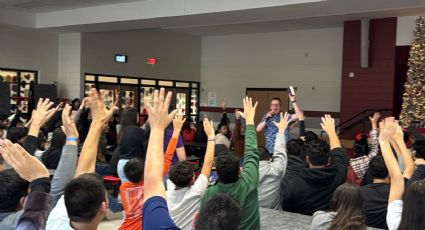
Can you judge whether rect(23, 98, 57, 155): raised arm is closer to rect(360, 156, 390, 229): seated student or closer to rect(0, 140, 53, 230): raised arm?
rect(0, 140, 53, 230): raised arm

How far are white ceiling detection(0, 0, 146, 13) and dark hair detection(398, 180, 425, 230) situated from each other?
9.54 metres

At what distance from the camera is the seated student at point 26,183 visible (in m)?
2.16

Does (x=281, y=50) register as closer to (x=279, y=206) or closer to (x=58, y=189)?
(x=279, y=206)

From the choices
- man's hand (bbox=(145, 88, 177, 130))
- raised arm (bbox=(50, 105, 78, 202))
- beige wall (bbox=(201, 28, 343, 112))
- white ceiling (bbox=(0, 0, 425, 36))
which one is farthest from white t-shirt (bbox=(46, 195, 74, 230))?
beige wall (bbox=(201, 28, 343, 112))

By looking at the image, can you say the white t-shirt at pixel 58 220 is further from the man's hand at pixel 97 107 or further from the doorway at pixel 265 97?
the doorway at pixel 265 97

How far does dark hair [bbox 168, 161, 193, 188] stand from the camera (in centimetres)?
314

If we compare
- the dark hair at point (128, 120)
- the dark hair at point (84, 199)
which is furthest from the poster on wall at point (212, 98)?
the dark hair at point (84, 199)

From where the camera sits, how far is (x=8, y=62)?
12.6 m

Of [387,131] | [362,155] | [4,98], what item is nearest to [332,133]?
[387,131]

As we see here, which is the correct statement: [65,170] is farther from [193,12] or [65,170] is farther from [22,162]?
[193,12]

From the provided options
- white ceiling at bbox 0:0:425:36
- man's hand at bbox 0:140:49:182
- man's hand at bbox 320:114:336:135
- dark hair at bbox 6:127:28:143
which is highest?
white ceiling at bbox 0:0:425:36

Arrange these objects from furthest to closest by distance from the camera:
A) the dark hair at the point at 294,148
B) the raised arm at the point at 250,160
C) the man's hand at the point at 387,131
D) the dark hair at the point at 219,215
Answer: the dark hair at the point at 294,148
the man's hand at the point at 387,131
the raised arm at the point at 250,160
the dark hair at the point at 219,215

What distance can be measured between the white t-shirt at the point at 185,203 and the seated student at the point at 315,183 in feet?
2.75

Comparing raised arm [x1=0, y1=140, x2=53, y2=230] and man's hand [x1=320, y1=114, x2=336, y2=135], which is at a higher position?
man's hand [x1=320, y1=114, x2=336, y2=135]
